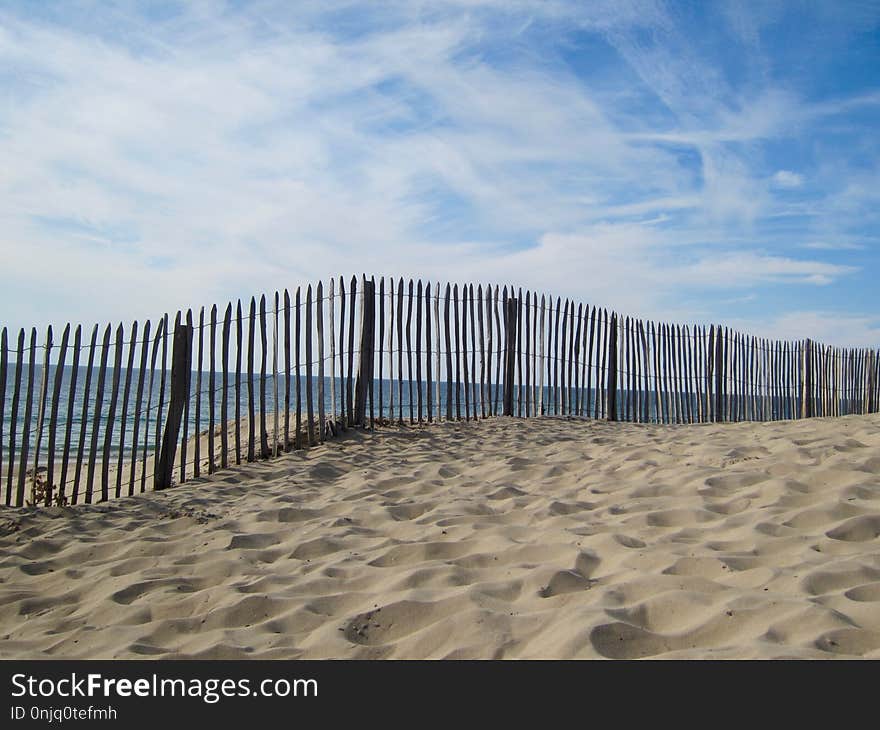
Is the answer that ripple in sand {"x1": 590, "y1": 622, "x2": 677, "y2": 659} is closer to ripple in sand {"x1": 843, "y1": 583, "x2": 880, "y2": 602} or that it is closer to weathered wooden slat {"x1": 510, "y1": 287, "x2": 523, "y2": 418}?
ripple in sand {"x1": 843, "y1": 583, "x2": 880, "y2": 602}

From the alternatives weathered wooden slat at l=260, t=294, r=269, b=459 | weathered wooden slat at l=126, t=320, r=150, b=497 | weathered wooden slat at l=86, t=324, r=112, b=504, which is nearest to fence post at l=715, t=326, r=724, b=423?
weathered wooden slat at l=260, t=294, r=269, b=459

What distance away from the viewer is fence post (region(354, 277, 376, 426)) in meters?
7.98

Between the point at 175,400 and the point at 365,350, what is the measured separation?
220cm

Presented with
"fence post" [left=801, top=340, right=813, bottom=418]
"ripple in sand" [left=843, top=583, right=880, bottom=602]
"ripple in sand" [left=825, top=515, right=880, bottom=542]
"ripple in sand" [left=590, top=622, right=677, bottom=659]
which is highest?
"fence post" [left=801, top=340, right=813, bottom=418]

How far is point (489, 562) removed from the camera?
3.57 meters

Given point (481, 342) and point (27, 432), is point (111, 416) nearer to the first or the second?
point (27, 432)

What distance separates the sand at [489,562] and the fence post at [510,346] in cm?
310

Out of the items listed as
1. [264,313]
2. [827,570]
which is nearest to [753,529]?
[827,570]

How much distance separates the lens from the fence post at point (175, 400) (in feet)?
21.3

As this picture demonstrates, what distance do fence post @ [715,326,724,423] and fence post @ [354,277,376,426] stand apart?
647 cm

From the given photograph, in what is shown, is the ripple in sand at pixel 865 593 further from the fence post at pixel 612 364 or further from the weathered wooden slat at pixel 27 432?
the fence post at pixel 612 364

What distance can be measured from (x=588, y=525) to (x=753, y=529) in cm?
88

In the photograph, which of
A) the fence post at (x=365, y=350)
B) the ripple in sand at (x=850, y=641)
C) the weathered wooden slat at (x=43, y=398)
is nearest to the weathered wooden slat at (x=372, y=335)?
the fence post at (x=365, y=350)
